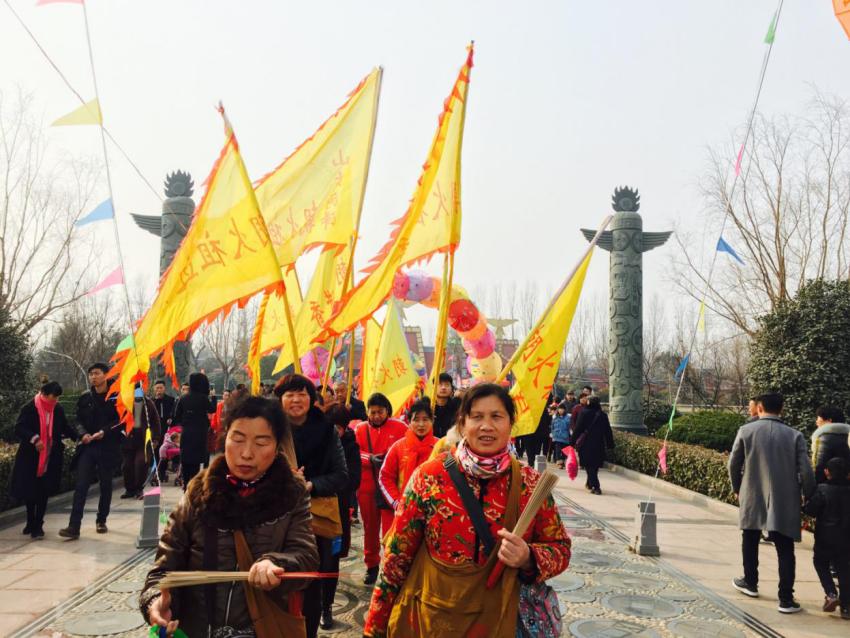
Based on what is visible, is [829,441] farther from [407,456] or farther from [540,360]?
[407,456]

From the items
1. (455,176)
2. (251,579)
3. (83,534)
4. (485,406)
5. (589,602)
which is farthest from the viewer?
(83,534)

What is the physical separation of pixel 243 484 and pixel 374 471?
132 inches

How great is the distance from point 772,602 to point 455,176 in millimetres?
4194

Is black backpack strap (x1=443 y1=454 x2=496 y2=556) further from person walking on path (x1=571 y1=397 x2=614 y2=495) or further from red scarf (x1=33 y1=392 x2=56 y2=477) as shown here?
person walking on path (x1=571 y1=397 x2=614 y2=495)

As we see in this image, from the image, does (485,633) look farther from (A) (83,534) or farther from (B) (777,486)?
(A) (83,534)

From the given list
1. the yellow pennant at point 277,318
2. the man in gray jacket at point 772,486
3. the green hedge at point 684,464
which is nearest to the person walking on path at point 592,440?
the green hedge at point 684,464

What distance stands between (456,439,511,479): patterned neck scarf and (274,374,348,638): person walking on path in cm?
157

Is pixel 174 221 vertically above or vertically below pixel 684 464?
above

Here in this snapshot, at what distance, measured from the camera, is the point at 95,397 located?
280 inches

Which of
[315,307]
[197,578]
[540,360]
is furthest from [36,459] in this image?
[197,578]

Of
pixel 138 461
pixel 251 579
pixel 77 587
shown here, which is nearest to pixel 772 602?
pixel 251 579

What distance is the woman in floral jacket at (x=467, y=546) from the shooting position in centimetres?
220

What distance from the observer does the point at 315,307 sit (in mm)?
A: 7629

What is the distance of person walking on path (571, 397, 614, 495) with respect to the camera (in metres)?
10.7
